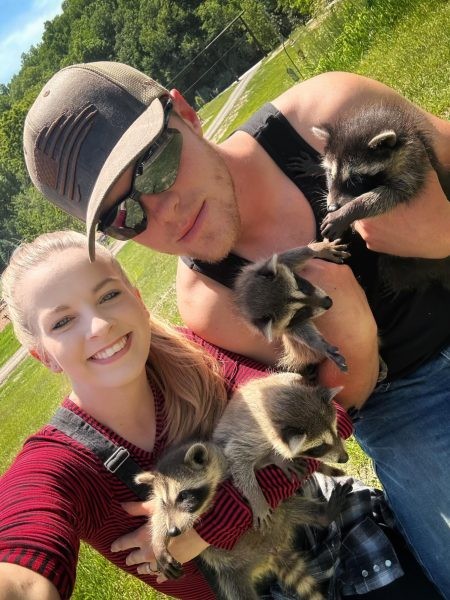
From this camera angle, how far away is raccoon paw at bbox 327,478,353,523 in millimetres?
2898

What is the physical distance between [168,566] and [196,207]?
1.75 metres

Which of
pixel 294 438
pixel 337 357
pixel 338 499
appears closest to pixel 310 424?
pixel 294 438

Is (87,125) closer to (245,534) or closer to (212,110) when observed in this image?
(245,534)

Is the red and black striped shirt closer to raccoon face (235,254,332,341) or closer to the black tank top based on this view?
raccoon face (235,254,332,341)

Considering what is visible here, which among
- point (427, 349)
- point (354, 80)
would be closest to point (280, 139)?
point (354, 80)

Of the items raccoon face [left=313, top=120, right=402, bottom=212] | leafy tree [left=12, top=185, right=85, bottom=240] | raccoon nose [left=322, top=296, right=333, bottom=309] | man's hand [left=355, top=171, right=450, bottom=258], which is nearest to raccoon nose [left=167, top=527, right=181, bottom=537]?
raccoon nose [left=322, top=296, right=333, bottom=309]

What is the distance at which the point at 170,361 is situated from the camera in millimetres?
3033

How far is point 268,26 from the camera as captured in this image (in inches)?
1818

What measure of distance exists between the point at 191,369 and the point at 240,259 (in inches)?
27.1

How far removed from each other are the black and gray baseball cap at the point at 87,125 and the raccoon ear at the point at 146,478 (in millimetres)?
1072

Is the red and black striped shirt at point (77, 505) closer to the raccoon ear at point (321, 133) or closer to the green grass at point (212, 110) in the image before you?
the raccoon ear at point (321, 133)

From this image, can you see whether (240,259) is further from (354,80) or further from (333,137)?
(354,80)

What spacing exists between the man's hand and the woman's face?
135cm

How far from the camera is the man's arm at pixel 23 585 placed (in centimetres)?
174
